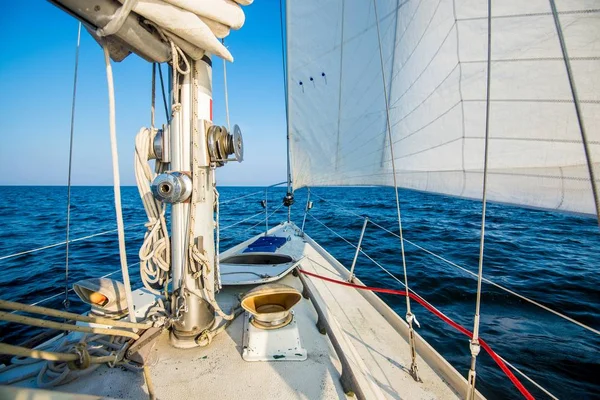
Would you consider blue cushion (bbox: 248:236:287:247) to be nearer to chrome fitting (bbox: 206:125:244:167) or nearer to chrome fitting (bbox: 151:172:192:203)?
chrome fitting (bbox: 206:125:244:167)

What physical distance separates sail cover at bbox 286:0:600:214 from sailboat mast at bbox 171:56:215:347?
4.16 feet

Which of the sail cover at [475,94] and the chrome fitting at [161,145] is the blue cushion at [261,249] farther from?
the chrome fitting at [161,145]

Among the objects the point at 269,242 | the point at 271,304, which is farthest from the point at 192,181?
the point at 269,242

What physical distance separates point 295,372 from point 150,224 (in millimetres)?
1376

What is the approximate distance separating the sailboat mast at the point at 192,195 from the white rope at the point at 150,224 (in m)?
0.08

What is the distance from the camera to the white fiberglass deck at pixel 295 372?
151 centimetres

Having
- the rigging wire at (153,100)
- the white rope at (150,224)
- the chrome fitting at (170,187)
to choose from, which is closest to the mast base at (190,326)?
the white rope at (150,224)

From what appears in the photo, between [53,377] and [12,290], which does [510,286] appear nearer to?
[53,377]

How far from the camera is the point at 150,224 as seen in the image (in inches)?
A: 71.0

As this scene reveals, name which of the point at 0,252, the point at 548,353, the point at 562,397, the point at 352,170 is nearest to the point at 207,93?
the point at 352,170

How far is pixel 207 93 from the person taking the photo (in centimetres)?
188

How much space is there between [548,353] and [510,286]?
197 cm

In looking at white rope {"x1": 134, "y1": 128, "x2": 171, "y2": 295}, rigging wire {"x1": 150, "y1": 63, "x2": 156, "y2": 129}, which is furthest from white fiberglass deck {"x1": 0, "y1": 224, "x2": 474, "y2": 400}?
rigging wire {"x1": 150, "y1": 63, "x2": 156, "y2": 129}

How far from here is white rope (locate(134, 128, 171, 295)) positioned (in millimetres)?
1767
